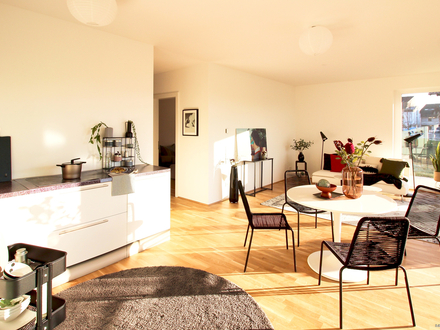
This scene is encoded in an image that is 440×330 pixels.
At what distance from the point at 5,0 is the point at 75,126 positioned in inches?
50.9

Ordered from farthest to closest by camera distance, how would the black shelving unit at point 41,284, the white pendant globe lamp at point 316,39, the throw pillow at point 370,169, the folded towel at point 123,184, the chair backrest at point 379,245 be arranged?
the throw pillow at point 370,169
the white pendant globe lamp at point 316,39
the folded towel at point 123,184
the chair backrest at point 379,245
the black shelving unit at point 41,284

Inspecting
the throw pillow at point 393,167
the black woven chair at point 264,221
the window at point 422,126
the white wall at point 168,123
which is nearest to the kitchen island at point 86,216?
the black woven chair at point 264,221

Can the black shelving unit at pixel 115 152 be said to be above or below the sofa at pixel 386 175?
above

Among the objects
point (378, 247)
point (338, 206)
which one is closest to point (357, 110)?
point (338, 206)

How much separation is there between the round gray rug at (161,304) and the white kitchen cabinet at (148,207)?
2.64ft

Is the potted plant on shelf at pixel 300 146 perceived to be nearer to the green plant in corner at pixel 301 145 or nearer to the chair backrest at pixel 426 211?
the green plant in corner at pixel 301 145

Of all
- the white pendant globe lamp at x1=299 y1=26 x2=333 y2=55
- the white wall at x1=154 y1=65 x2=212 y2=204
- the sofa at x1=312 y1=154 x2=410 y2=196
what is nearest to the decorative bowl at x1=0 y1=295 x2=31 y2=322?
the white pendant globe lamp at x1=299 y1=26 x2=333 y2=55

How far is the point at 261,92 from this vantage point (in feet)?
21.6

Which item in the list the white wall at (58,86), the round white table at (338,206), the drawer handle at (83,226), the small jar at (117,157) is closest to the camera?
the round white table at (338,206)

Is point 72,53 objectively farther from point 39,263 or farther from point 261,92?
point 261,92

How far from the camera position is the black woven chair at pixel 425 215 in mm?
2467

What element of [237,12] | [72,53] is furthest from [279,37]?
[72,53]

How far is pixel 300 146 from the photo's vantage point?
7.82m

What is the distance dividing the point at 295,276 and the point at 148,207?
1.78 metres
